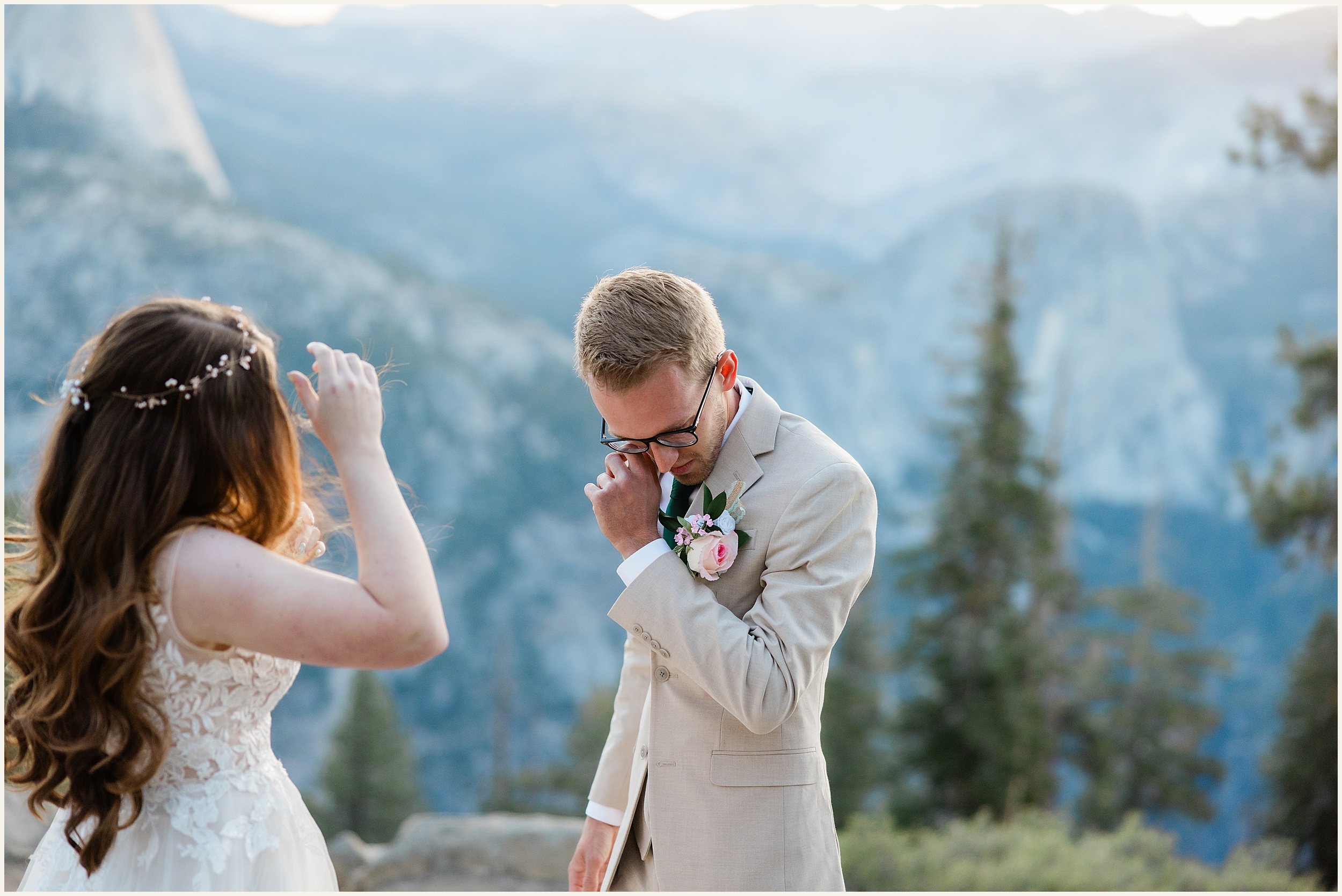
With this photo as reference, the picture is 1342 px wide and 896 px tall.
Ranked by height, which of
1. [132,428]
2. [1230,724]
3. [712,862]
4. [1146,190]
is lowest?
[1230,724]

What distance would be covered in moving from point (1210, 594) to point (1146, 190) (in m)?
9.02

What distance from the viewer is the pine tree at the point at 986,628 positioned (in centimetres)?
866

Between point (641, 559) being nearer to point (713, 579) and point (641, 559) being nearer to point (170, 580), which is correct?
point (713, 579)

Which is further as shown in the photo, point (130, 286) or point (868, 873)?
point (130, 286)

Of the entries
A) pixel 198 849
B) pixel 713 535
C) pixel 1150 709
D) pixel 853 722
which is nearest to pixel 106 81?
pixel 853 722

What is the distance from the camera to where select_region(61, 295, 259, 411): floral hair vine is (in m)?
1.63

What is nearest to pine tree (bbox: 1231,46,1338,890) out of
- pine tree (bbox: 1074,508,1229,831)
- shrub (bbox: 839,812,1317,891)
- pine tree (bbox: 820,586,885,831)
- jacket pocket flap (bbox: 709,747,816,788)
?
shrub (bbox: 839,812,1317,891)

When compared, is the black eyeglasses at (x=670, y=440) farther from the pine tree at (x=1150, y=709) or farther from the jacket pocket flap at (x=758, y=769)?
the pine tree at (x=1150, y=709)

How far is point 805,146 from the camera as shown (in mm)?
21703

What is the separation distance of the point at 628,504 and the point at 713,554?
21 cm

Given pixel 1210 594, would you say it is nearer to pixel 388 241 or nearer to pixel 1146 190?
pixel 1146 190

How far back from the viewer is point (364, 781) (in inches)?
407

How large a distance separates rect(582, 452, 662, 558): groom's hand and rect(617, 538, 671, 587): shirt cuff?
26 millimetres

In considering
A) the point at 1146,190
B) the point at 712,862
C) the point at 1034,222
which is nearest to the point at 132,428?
the point at 712,862
